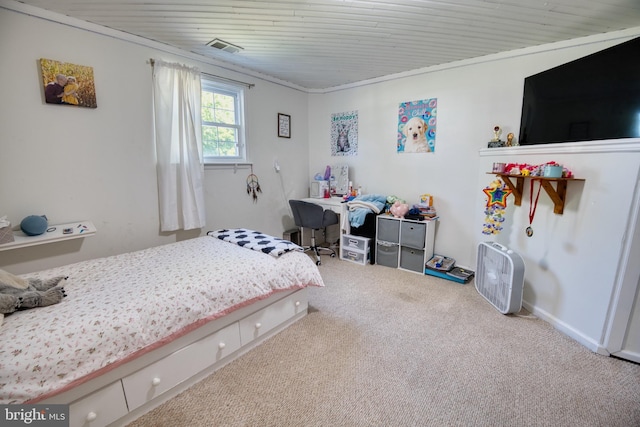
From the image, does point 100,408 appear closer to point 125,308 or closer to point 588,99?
point 125,308

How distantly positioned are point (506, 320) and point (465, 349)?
62cm

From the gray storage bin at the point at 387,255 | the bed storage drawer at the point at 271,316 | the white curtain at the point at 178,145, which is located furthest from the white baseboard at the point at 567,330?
the white curtain at the point at 178,145

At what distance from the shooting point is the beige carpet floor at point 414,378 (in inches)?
54.6

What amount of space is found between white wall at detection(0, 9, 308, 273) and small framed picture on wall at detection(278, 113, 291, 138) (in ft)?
3.33

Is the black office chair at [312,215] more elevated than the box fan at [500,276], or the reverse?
the black office chair at [312,215]

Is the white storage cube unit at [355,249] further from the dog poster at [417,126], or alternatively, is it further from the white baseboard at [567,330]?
the white baseboard at [567,330]

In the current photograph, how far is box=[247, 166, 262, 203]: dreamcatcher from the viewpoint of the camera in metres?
3.47

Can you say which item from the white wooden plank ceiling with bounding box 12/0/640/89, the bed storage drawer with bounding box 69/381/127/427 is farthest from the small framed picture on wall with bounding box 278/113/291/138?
the bed storage drawer with bounding box 69/381/127/427

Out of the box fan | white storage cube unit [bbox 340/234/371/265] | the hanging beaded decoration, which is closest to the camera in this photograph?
the box fan

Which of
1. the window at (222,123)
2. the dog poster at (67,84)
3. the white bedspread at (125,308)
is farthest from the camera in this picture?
the window at (222,123)

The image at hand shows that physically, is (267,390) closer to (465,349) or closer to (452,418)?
(452,418)

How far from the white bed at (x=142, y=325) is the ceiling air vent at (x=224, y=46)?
1884mm

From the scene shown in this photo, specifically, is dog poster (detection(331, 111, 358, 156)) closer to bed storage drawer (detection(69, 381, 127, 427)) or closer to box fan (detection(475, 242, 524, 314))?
box fan (detection(475, 242, 524, 314))

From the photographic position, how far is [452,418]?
137 centimetres
